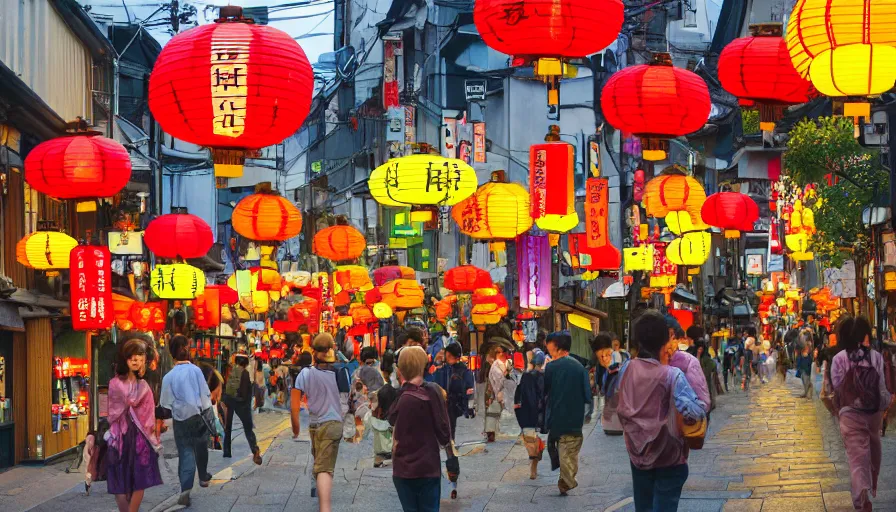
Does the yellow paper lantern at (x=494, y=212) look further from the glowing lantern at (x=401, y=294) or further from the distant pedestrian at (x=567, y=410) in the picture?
the glowing lantern at (x=401, y=294)

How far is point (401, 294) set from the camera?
108ft

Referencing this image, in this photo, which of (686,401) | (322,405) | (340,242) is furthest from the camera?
(340,242)

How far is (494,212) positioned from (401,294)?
10648mm

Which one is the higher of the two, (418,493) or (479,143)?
(479,143)

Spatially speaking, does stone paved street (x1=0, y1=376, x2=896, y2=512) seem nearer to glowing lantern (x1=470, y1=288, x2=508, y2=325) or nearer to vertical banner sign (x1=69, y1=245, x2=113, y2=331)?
vertical banner sign (x1=69, y1=245, x2=113, y2=331)

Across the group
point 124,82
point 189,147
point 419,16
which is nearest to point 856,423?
point 124,82

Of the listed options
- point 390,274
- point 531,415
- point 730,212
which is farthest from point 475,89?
point 531,415

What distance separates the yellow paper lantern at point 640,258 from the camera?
37.4 m

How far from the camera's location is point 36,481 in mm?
17375

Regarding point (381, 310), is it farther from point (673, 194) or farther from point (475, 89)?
point (673, 194)

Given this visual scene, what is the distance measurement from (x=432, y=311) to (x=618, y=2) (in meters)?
44.1

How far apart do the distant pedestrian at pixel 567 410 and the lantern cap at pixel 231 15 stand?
4875mm

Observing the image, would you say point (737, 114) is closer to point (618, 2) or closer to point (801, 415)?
point (801, 415)

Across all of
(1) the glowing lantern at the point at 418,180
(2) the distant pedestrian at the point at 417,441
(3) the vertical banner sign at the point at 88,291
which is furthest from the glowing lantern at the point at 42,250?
(2) the distant pedestrian at the point at 417,441
